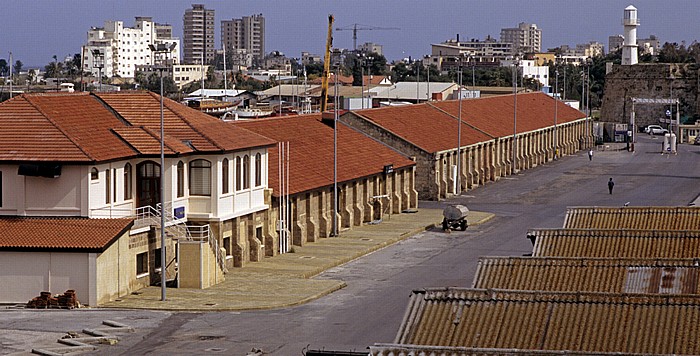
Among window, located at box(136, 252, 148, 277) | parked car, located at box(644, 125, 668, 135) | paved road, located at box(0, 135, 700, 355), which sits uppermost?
parked car, located at box(644, 125, 668, 135)

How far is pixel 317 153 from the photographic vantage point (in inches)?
2591

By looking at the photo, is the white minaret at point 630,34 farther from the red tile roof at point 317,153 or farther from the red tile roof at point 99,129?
the red tile roof at point 99,129

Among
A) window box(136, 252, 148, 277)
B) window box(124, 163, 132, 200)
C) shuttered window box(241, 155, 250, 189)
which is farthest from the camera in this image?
shuttered window box(241, 155, 250, 189)

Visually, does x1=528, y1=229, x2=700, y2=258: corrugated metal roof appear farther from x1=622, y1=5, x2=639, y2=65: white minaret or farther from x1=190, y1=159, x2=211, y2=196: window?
x1=622, y1=5, x2=639, y2=65: white minaret

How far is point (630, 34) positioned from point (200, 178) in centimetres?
12761

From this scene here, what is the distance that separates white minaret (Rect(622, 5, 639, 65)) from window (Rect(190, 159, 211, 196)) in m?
123

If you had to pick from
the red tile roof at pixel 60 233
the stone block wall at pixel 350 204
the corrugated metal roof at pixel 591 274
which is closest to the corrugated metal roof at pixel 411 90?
the stone block wall at pixel 350 204

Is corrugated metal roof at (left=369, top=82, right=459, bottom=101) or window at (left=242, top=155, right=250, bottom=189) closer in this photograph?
window at (left=242, top=155, right=250, bottom=189)

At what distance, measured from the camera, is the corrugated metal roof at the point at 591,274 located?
32000 millimetres

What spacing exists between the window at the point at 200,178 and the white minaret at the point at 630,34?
123 metres

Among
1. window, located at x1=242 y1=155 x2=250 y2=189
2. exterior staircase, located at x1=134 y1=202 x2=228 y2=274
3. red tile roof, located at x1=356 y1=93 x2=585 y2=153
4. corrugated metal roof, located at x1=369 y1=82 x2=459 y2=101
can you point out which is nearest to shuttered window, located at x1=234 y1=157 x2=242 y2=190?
window, located at x1=242 y1=155 x2=250 y2=189

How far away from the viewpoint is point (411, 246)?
5919 centimetres

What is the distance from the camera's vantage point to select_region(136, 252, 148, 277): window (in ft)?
149

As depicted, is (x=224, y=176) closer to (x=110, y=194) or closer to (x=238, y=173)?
(x=238, y=173)
